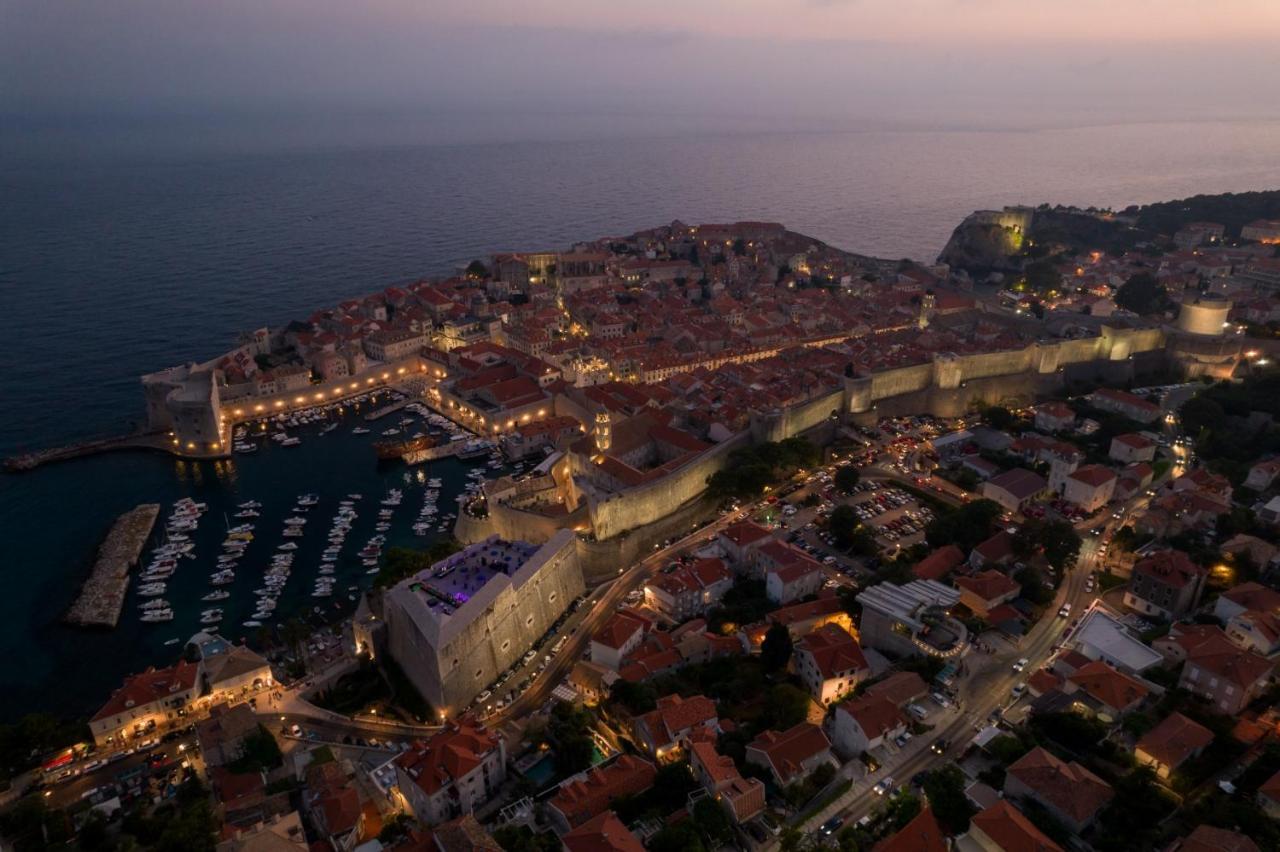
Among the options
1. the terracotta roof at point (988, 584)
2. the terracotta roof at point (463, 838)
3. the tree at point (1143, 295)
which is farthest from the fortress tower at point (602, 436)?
the tree at point (1143, 295)

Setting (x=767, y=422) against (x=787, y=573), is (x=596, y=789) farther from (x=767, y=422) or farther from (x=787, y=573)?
(x=767, y=422)

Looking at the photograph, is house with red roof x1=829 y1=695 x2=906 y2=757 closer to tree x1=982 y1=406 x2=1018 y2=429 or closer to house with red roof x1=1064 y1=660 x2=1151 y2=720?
house with red roof x1=1064 y1=660 x2=1151 y2=720

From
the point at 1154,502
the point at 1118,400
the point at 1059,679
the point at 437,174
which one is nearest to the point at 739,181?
the point at 437,174

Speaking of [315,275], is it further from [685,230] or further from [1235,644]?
[1235,644]

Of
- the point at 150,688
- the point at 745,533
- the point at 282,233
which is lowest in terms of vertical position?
the point at 282,233

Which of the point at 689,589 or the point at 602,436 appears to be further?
the point at 602,436

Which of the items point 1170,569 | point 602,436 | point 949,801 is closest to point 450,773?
point 949,801

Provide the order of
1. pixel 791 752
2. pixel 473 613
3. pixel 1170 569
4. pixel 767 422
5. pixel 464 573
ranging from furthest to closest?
pixel 767 422 < pixel 464 573 < pixel 1170 569 < pixel 473 613 < pixel 791 752

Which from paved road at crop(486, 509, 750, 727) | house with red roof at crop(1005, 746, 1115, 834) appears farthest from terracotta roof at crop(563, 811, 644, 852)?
house with red roof at crop(1005, 746, 1115, 834)
